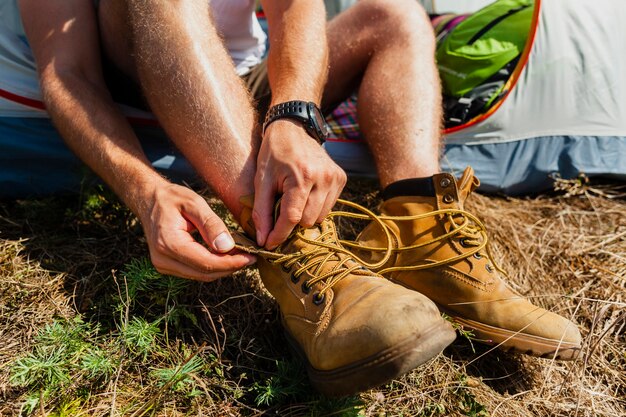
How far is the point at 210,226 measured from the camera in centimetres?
127

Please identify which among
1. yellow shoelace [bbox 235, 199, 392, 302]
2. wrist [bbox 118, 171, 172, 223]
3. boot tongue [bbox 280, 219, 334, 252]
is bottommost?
yellow shoelace [bbox 235, 199, 392, 302]

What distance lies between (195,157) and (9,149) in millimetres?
906

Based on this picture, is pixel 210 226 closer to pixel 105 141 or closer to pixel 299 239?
pixel 299 239

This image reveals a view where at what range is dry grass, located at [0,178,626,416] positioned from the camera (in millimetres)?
1272

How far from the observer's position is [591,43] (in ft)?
7.18

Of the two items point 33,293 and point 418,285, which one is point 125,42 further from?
point 418,285

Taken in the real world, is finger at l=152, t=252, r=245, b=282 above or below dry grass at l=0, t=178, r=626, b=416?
above

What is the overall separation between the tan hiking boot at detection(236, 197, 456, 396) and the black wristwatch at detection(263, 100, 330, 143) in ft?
0.76

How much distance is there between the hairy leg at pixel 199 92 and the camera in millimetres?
1403

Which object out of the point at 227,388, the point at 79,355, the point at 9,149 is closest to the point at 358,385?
the point at 227,388

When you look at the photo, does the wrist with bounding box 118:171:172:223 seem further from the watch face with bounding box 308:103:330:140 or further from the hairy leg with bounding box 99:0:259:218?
the watch face with bounding box 308:103:330:140

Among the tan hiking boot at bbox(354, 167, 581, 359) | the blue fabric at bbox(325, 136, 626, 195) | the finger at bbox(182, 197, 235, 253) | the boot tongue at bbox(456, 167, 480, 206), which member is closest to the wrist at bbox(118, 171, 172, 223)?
the finger at bbox(182, 197, 235, 253)

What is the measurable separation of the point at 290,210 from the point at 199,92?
0.41 meters

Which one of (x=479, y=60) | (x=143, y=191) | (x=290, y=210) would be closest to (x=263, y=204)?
(x=290, y=210)
